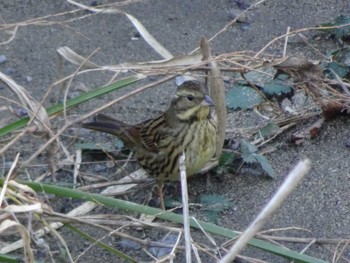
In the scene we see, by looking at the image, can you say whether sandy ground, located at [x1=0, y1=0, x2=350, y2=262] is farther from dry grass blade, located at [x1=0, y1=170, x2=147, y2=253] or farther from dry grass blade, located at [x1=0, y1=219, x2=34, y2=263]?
dry grass blade, located at [x1=0, y1=219, x2=34, y2=263]

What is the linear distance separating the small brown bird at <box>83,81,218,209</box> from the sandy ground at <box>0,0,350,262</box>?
0.55 feet

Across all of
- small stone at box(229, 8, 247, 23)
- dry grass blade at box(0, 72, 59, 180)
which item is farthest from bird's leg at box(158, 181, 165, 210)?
small stone at box(229, 8, 247, 23)

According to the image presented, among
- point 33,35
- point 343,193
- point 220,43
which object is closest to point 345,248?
point 343,193

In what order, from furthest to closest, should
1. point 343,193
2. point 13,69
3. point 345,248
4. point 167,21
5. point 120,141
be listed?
point 167,21, point 13,69, point 120,141, point 343,193, point 345,248

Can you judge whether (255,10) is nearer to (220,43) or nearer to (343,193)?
(220,43)

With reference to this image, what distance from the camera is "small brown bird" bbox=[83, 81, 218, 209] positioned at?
440 centimetres

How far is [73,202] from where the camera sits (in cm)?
440

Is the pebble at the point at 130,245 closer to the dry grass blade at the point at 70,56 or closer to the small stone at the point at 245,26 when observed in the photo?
the dry grass blade at the point at 70,56

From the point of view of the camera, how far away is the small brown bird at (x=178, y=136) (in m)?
4.40

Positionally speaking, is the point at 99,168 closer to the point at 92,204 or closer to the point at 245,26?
the point at 92,204

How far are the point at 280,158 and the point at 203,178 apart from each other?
330 mm

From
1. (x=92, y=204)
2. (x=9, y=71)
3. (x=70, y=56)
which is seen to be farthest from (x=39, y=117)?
(x=9, y=71)

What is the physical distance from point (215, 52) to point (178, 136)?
1.04m

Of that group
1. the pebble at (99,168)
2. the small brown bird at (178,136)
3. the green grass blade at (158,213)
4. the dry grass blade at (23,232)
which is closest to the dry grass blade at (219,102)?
the small brown bird at (178,136)
